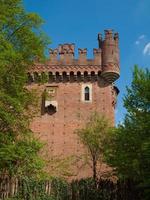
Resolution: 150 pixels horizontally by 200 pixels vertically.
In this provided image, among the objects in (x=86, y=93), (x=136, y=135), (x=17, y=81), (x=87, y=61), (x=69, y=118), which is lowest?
(x=136, y=135)

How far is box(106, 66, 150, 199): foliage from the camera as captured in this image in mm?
21328

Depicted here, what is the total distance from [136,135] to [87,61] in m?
19.0

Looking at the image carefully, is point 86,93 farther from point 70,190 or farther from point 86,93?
point 70,190

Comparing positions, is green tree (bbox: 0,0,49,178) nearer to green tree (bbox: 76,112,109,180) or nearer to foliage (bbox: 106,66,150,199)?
foliage (bbox: 106,66,150,199)

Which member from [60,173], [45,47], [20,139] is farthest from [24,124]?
[60,173]

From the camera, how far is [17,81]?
19.5 m

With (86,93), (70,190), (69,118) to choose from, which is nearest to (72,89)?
(86,93)

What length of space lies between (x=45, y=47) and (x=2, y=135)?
5427 mm

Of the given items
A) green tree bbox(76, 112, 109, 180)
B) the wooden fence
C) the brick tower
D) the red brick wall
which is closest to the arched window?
the brick tower

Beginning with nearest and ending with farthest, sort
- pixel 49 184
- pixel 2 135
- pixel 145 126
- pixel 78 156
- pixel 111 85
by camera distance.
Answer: pixel 2 135
pixel 145 126
pixel 49 184
pixel 78 156
pixel 111 85

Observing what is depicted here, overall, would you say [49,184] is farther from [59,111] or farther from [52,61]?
[52,61]

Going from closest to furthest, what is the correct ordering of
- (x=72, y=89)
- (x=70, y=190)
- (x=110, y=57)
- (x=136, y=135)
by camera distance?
(x=136, y=135) → (x=70, y=190) → (x=110, y=57) → (x=72, y=89)

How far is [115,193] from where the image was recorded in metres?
26.7

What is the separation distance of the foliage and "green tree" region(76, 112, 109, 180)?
8750mm
